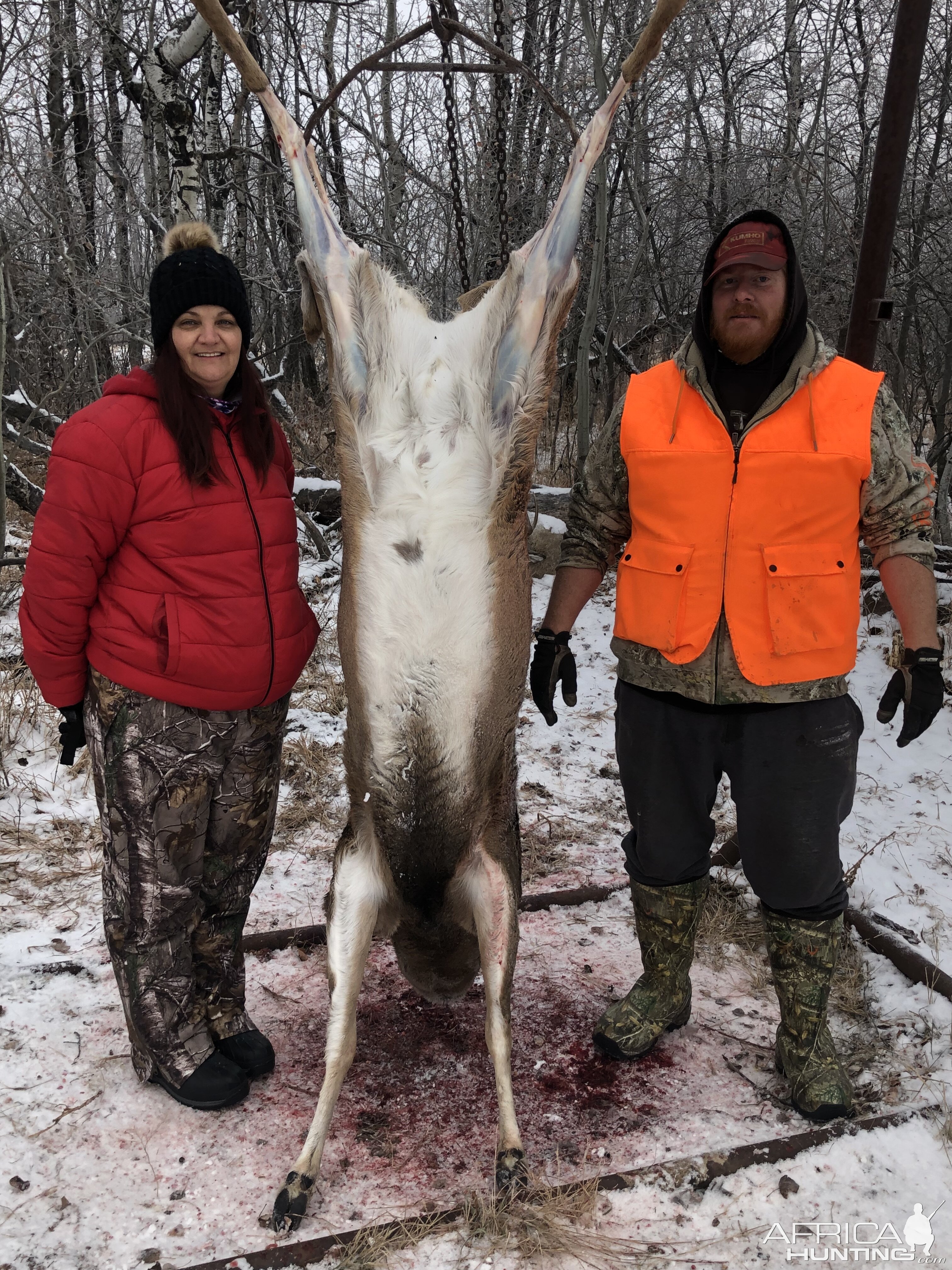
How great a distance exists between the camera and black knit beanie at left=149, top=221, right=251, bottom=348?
2.65 meters

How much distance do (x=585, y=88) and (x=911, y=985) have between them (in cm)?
952

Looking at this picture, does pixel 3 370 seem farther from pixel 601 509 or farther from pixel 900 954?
pixel 900 954

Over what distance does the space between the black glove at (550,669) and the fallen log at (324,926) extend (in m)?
0.84

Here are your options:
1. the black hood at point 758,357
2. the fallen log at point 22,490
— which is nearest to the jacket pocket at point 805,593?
the black hood at point 758,357

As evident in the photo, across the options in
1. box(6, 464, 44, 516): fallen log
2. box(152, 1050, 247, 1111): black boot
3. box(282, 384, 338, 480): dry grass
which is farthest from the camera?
box(282, 384, 338, 480): dry grass

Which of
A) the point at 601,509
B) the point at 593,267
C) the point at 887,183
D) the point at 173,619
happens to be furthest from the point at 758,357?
the point at 593,267

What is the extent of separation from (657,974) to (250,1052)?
155 centimetres

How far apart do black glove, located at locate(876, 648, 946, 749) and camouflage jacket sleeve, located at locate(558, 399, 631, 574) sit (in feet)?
3.47

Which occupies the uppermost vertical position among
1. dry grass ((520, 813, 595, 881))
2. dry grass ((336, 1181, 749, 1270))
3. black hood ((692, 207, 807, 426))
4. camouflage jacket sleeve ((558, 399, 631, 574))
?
black hood ((692, 207, 807, 426))

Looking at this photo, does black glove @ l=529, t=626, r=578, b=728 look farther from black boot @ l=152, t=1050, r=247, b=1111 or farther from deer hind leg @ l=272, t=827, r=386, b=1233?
black boot @ l=152, t=1050, r=247, b=1111

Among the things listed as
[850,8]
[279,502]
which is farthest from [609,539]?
[850,8]

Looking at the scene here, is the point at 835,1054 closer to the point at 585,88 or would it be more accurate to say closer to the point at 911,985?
the point at 911,985

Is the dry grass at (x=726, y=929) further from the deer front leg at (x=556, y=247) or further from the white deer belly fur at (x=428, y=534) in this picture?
the deer front leg at (x=556, y=247)

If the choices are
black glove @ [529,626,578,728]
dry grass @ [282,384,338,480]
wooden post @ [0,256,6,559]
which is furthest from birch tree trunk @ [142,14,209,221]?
black glove @ [529,626,578,728]
